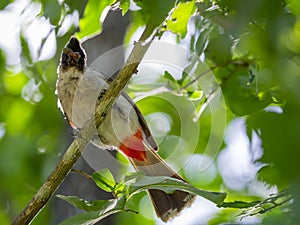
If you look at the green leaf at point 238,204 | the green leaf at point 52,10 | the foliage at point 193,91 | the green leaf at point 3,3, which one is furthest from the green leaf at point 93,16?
the green leaf at point 238,204

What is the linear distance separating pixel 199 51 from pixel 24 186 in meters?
1.98

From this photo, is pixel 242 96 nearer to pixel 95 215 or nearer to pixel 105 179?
pixel 105 179

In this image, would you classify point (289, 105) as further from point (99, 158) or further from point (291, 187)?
point (99, 158)

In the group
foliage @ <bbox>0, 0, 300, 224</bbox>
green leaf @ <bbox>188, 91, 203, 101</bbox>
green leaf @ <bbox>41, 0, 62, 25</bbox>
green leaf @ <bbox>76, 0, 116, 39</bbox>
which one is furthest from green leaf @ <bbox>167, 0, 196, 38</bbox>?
green leaf @ <bbox>188, 91, 203, 101</bbox>

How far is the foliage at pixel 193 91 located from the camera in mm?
1020

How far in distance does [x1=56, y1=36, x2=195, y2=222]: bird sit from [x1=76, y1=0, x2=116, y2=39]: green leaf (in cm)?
76

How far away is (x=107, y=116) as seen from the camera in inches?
113

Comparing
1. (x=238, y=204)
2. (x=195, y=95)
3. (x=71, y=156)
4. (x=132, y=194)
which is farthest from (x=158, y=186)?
(x=195, y=95)

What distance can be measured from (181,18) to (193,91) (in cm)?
67

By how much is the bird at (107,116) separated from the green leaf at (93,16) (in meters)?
0.76

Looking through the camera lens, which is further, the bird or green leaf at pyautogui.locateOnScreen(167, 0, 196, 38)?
the bird

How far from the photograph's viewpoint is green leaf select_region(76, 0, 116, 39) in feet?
5.79

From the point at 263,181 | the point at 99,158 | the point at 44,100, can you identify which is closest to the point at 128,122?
the point at 99,158

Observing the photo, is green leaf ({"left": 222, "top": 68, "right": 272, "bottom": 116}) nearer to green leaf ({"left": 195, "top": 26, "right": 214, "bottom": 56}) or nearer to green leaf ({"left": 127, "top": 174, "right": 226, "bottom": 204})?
green leaf ({"left": 195, "top": 26, "right": 214, "bottom": 56})
